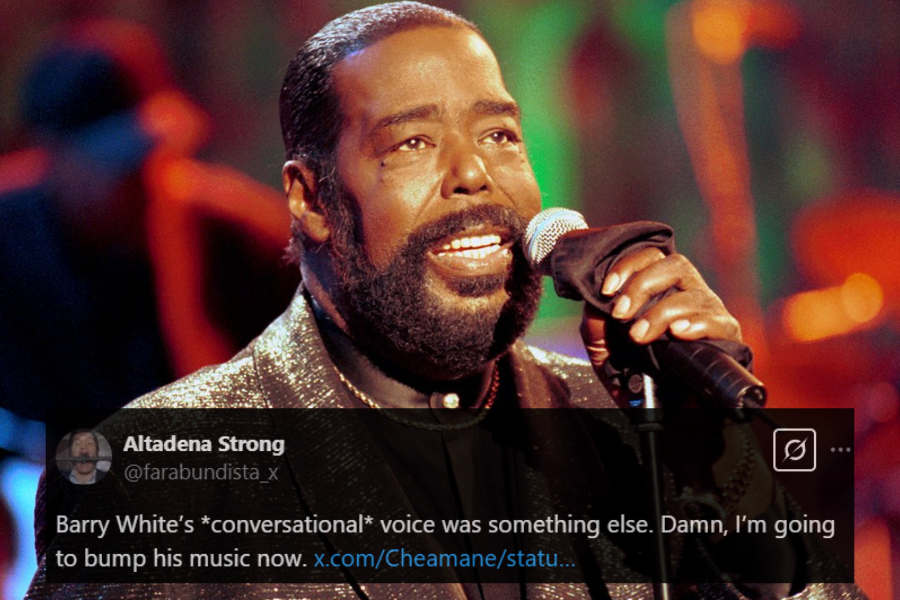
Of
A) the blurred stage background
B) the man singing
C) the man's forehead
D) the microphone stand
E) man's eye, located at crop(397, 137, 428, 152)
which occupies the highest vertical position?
the blurred stage background

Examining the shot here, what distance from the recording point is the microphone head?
5.65 ft

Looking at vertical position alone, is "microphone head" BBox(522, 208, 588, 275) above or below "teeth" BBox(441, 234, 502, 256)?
below

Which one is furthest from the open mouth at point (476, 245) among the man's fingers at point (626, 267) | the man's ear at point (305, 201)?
the man's fingers at point (626, 267)

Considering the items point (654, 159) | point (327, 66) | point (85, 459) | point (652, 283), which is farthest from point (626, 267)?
point (654, 159)

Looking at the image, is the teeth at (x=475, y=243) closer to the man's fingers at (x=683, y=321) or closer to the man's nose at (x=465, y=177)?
the man's nose at (x=465, y=177)

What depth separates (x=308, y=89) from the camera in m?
2.29

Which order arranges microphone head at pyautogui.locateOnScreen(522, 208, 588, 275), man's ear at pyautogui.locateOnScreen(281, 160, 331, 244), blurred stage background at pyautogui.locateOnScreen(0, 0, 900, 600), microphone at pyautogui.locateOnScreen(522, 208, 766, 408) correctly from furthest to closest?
blurred stage background at pyautogui.locateOnScreen(0, 0, 900, 600), man's ear at pyautogui.locateOnScreen(281, 160, 331, 244), microphone head at pyautogui.locateOnScreen(522, 208, 588, 275), microphone at pyautogui.locateOnScreen(522, 208, 766, 408)

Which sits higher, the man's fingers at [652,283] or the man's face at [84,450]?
the man's fingers at [652,283]

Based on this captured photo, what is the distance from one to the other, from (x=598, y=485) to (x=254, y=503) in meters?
0.76

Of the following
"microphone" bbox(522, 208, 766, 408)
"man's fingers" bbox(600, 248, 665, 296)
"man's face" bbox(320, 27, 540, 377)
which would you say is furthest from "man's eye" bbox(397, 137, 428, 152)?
"man's fingers" bbox(600, 248, 665, 296)

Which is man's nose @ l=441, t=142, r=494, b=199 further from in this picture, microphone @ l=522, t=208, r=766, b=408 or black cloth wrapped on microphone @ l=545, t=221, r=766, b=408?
black cloth wrapped on microphone @ l=545, t=221, r=766, b=408

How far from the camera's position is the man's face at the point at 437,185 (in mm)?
2037

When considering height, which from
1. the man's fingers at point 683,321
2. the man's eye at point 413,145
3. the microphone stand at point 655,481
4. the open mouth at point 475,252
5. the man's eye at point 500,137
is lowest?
the microphone stand at point 655,481
